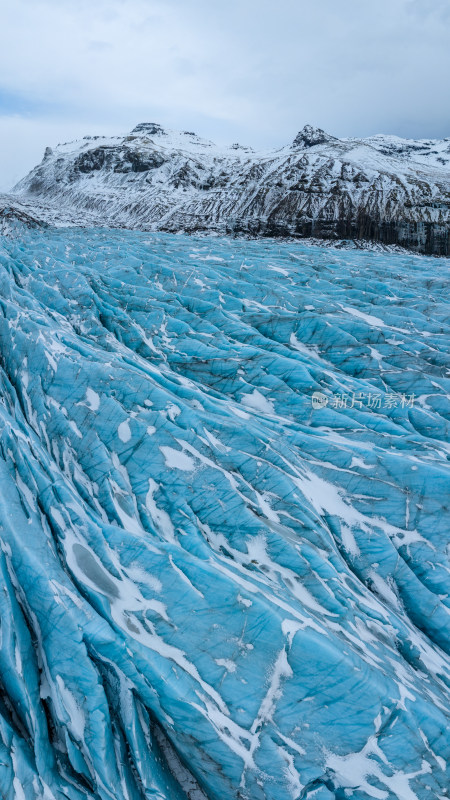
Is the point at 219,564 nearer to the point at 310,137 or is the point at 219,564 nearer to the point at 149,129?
the point at 310,137

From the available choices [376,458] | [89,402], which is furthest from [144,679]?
[376,458]

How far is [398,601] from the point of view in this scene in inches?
392

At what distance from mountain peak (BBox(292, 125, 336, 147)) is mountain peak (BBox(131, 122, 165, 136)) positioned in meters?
49.5

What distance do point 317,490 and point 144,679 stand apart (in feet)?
21.3

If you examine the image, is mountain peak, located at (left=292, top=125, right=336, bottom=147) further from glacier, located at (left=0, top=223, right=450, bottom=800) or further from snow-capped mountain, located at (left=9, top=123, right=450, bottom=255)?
glacier, located at (left=0, top=223, right=450, bottom=800)

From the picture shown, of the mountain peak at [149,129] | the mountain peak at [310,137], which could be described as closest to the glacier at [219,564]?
the mountain peak at [310,137]

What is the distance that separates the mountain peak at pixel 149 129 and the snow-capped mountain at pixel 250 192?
31481 mm

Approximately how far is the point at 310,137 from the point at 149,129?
6272 cm

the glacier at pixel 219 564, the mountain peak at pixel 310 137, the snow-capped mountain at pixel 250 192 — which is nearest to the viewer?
the glacier at pixel 219 564

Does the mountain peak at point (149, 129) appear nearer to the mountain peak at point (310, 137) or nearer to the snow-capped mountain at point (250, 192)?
the snow-capped mountain at point (250, 192)

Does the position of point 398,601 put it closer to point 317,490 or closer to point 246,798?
point 317,490

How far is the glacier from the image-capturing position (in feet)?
22.4

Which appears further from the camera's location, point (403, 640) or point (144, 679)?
point (403, 640)

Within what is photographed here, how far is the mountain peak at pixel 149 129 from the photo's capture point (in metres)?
142
